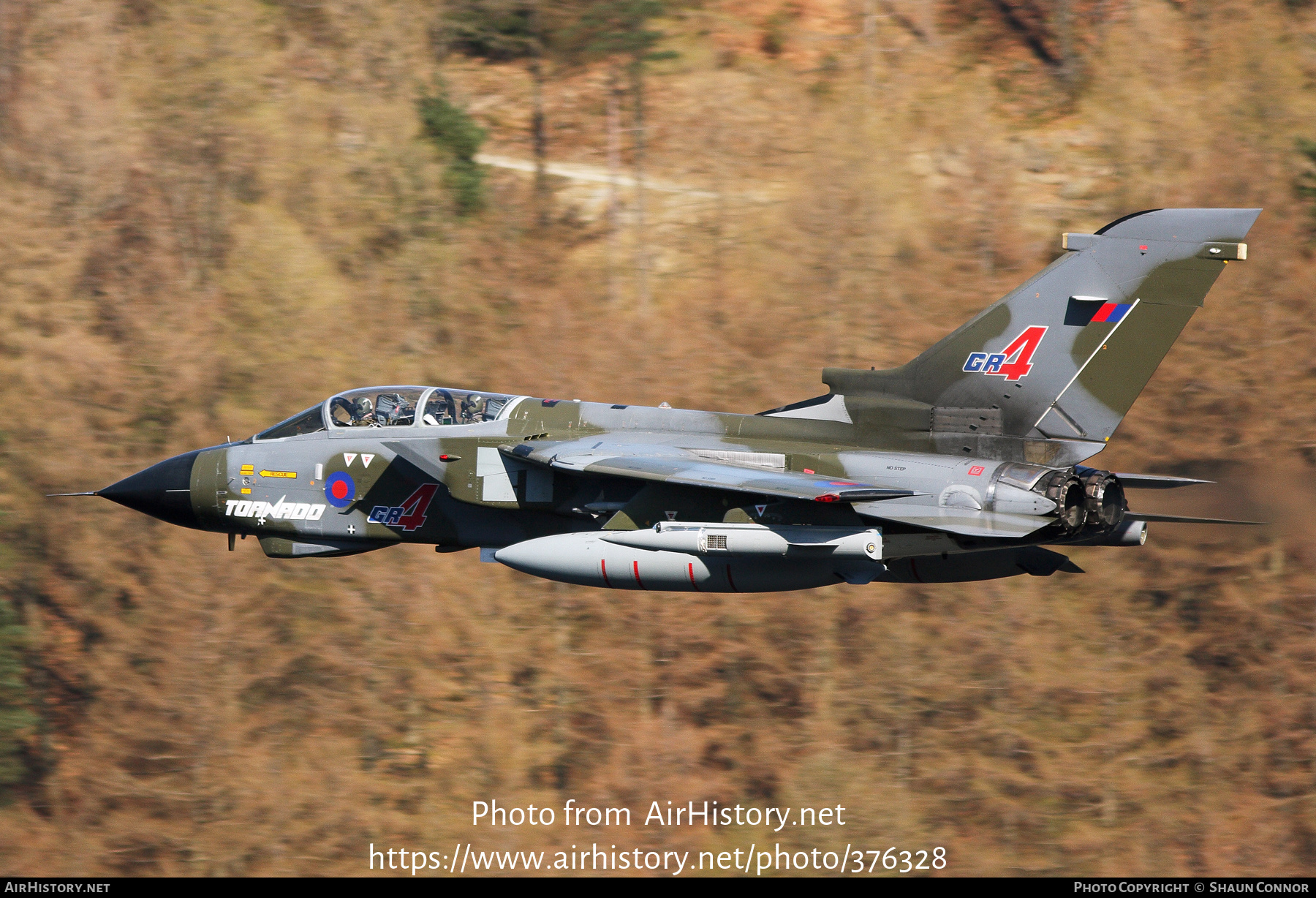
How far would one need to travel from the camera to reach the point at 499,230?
3841 centimetres

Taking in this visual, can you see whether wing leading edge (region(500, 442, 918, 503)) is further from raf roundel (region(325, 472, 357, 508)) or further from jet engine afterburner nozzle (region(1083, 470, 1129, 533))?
raf roundel (region(325, 472, 357, 508))

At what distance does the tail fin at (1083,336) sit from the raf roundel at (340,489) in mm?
6295

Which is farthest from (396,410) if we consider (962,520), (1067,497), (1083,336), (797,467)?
(1083,336)

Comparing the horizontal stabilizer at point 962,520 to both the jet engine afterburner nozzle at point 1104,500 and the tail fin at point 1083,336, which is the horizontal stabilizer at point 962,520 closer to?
the jet engine afterburner nozzle at point 1104,500

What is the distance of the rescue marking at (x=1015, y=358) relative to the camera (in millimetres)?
13750

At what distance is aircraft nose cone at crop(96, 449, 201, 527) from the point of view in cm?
1563

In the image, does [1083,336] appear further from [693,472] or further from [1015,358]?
[693,472]

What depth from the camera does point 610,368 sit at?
33469mm

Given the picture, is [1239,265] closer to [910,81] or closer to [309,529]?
[910,81]

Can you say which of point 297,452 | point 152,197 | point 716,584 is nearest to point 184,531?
point 152,197

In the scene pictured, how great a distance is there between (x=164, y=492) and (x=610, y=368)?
732 inches

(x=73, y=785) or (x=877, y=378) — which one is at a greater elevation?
(x=877, y=378)

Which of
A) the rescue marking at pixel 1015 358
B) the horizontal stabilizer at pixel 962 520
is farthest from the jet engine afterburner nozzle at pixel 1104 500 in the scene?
the rescue marking at pixel 1015 358

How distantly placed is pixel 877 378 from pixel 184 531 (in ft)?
76.5
